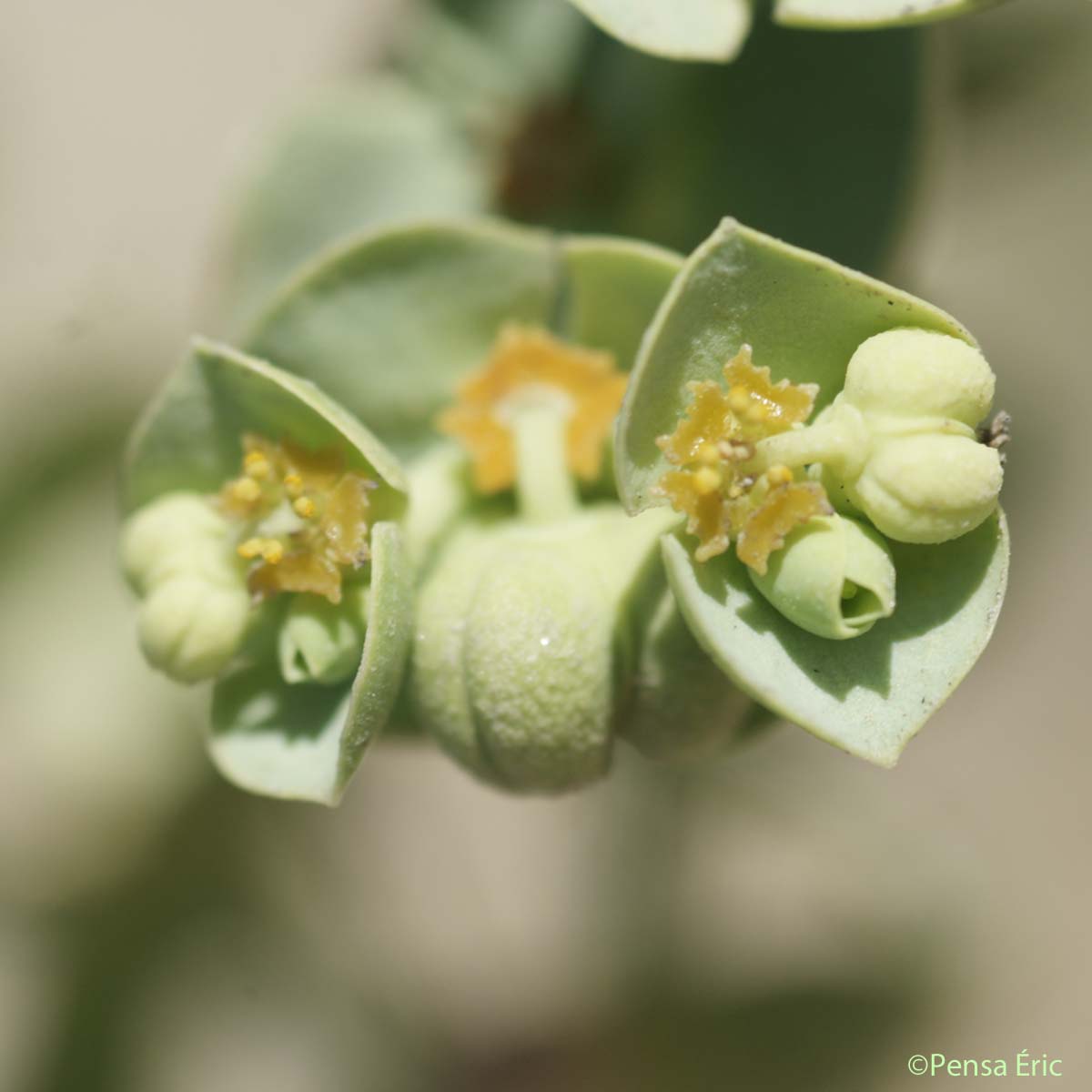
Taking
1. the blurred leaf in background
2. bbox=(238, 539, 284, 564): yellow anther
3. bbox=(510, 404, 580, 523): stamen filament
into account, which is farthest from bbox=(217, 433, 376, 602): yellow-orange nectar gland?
the blurred leaf in background

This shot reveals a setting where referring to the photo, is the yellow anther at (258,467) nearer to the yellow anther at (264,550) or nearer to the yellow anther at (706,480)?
the yellow anther at (264,550)

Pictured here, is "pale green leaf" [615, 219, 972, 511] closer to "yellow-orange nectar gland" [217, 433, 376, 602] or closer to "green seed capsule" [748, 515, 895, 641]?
"green seed capsule" [748, 515, 895, 641]

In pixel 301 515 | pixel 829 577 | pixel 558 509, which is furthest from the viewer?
pixel 558 509

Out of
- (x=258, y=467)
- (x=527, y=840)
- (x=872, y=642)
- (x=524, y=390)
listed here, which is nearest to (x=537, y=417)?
(x=524, y=390)

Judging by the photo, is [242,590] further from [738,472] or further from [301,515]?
[738,472]

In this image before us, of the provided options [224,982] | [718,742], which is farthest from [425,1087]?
[718,742]

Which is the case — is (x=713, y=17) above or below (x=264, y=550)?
above

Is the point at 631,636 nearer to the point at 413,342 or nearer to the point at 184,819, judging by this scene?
the point at 413,342
